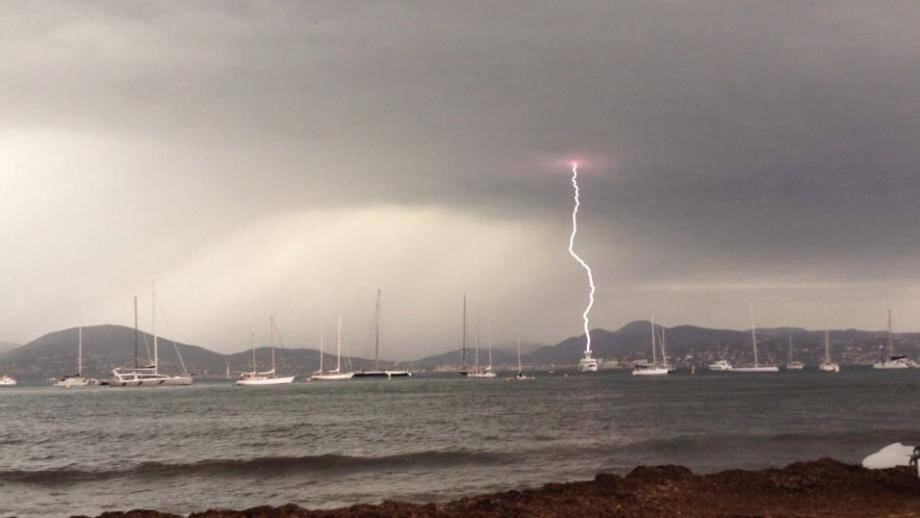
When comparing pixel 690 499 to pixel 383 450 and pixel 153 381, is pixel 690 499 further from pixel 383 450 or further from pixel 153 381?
pixel 153 381

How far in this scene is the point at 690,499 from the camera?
1823 cm

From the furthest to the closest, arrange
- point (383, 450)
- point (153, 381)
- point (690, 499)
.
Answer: point (153, 381)
point (383, 450)
point (690, 499)

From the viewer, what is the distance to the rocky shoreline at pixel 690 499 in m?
16.9

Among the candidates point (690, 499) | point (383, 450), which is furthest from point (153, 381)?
point (690, 499)

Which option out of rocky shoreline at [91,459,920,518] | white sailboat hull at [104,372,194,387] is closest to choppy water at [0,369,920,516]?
rocky shoreline at [91,459,920,518]

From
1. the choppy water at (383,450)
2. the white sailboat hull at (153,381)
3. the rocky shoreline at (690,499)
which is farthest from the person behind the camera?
the white sailboat hull at (153,381)

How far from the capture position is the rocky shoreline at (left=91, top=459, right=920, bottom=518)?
16.9 m

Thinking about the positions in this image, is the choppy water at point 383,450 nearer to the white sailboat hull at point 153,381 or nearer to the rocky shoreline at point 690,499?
the rocky shoreline at point 690,499

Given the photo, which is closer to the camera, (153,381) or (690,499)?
(690,499)

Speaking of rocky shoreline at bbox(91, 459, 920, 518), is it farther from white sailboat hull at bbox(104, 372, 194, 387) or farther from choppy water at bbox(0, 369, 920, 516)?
white sailboat hull at bbox(104, 372, 194, 387)

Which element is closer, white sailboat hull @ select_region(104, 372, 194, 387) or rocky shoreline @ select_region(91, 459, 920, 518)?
rocky shoreline @ select_region(91, 459, 920, 518)

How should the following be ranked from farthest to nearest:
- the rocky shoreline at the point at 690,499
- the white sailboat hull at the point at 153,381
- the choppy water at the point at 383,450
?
Result: 1. the white sailboat hull at the point at 153,381
2. the choppy water at the point at 383,450
3. the rocky shoreline at the point at 690,499

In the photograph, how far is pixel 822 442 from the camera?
39.1 metres

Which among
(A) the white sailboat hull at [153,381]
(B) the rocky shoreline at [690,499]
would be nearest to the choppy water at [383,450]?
(B) the rocky shoreline at [690,499]
